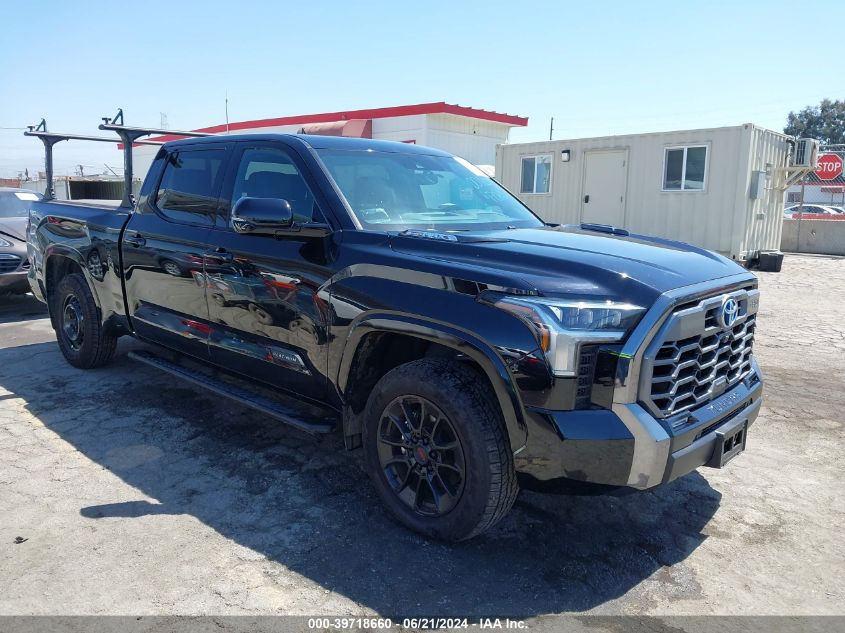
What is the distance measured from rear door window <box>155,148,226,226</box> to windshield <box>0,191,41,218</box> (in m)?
6.26

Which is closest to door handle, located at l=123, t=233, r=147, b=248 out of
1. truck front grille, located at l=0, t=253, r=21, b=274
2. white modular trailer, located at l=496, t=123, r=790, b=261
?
truck front grille, located at l=0, t=253, r=21, b=274

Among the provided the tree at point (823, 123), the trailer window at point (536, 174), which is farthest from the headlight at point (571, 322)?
the tree at point (823, 123)

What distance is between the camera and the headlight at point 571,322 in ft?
8.61

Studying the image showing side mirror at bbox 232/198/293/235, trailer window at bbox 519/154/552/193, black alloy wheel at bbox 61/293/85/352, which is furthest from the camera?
trailer window at bbox 519/154/552/193

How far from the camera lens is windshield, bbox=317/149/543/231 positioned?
3691 millimetres

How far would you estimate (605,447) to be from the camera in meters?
2.62

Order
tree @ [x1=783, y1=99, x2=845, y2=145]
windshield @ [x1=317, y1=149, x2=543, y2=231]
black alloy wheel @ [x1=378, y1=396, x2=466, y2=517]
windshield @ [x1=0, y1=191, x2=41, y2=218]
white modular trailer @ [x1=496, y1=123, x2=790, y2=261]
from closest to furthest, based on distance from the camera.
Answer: black alloy wheel @ [x1=378, y1=396, x2=466, y2=517]
windshield @ [x1=317, y1=149, x2=543, y2=231]
windshield @ [x1=0, y1=191, x2=41, y2=218]
white modular trailer @ [x1=496, y1=123, x2=790, y2=261]
tree @ [x1=783, y1=99, x2=845, y2=145]

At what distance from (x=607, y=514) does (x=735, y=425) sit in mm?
844

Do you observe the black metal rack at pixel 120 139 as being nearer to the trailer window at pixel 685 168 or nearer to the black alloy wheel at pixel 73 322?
the black alloy wheel at pixel 73 322

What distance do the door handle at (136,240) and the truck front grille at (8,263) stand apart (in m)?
4.83

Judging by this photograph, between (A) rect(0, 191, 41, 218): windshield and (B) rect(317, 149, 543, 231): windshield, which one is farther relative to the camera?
(A) rect(0, 191, 41, 218): windshield

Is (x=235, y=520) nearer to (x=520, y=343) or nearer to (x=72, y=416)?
(x=520, y=343)

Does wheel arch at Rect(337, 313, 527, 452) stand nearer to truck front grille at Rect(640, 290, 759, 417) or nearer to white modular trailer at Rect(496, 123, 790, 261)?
truck front grille at Rect(640, 290, 759, 417)

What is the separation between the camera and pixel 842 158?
755 inches
